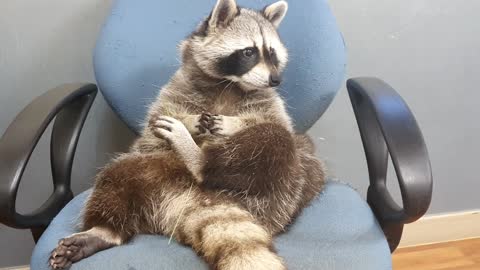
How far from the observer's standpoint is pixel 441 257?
1.93m

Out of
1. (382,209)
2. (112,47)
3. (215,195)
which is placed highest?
(112,47)

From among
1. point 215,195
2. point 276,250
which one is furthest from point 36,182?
point 276,250

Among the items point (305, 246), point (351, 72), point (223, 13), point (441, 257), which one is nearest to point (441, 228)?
point (441, 257)

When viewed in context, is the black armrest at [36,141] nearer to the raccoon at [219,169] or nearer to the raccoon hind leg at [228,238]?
the raccoon at [219,169]

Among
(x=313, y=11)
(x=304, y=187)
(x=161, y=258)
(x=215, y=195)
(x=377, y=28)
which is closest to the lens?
(x=161, y=258)

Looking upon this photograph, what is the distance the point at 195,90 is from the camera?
126cm

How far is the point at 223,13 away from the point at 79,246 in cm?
62

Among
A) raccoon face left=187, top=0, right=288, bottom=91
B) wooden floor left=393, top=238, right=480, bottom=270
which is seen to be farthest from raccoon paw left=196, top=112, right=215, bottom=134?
wooden floor left=393, top=238, right=480, bottom=270

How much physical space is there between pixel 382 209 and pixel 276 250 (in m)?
0.30

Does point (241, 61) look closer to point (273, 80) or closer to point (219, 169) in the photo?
point (273, 80)

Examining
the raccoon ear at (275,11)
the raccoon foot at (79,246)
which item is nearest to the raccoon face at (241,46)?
the raccoon ear at (275,11)

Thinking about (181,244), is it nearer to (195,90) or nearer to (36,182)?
(195,90)

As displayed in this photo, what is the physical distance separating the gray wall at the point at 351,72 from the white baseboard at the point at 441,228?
0.13 meters

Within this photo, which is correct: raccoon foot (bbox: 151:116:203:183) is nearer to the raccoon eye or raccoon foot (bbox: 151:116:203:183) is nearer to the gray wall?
the raccoon eye
